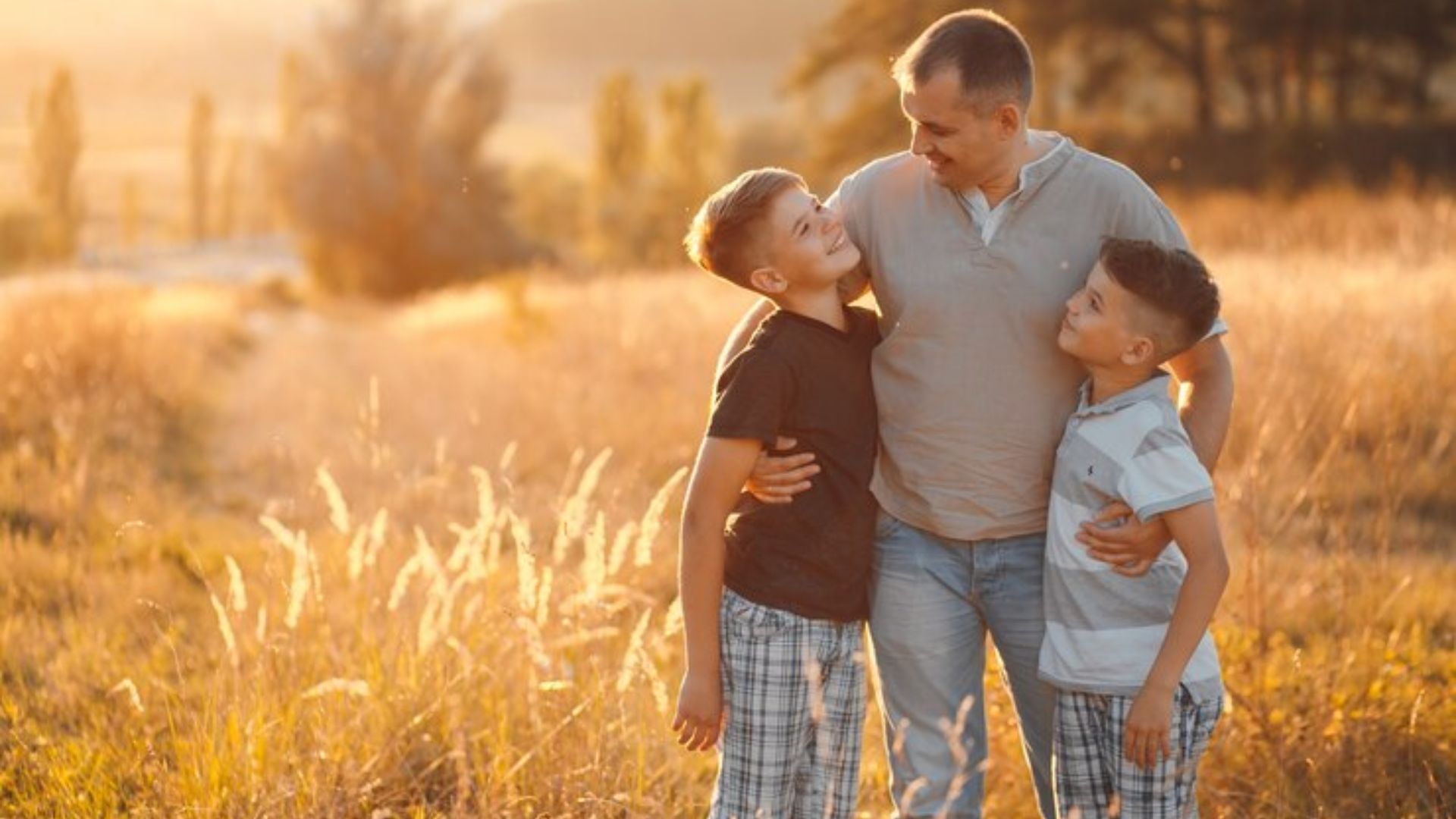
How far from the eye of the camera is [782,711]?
2.83m

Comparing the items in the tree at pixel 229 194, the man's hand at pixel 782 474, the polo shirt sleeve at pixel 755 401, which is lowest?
the tree at pixel 229 194

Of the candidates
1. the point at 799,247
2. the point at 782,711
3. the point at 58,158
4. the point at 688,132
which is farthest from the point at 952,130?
the point at 58,158

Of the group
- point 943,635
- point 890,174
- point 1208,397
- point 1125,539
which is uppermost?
point 890,174

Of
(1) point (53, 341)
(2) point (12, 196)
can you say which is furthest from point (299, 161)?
(1) point (53, 341)

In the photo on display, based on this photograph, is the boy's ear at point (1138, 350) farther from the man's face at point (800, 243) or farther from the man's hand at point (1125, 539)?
the man's face at point (800, 243)

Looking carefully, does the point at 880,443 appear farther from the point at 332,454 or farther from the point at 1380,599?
the point at 332,454

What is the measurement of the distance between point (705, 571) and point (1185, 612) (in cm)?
89

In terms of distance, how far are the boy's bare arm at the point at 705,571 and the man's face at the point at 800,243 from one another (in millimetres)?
350

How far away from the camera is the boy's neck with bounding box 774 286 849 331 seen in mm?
2861

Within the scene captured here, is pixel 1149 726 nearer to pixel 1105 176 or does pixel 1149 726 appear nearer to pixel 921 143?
pixel 1105 176

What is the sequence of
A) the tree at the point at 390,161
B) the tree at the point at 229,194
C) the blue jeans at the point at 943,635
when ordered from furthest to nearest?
the tree at the point at 229,194, the tree at the point at 390,161, the blue jeans at the point at 943,635

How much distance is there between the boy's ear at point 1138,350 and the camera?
2.71 metres

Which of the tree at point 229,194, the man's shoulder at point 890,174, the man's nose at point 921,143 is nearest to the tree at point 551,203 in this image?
the tree at point 229,194

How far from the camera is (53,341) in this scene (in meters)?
9.46
